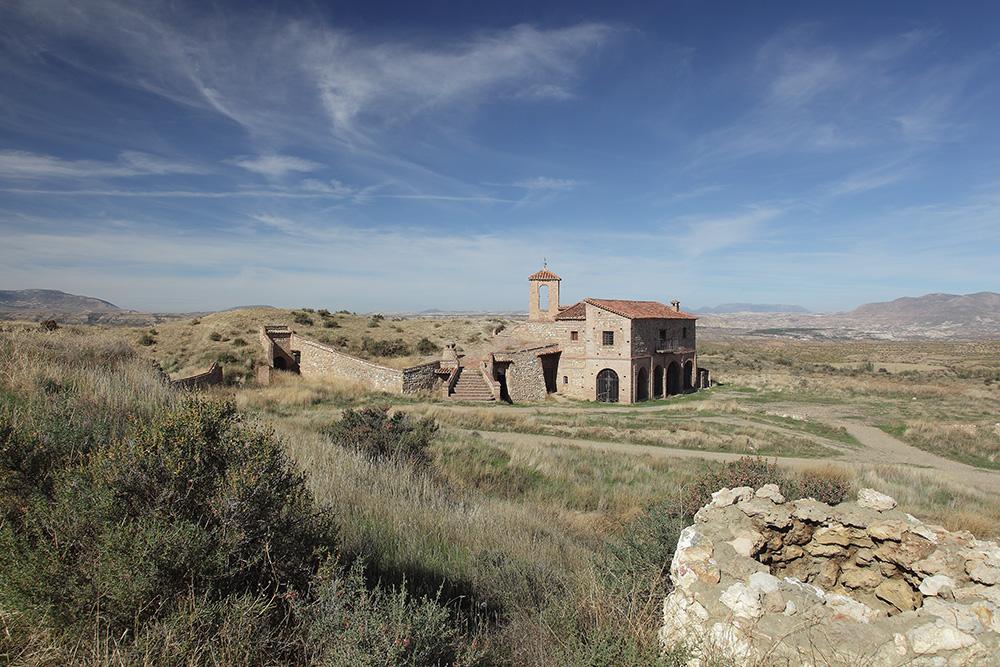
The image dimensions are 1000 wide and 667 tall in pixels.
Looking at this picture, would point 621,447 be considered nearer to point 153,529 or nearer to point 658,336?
point 153,529

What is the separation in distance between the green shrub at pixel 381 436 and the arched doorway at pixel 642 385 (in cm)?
2425

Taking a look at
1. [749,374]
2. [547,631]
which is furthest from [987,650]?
[749,374]

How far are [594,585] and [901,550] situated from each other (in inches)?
128

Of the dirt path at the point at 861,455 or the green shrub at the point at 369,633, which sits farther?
the dirt path at the point at 861,455

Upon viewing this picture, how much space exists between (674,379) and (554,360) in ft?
31.0

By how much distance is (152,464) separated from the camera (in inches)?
123

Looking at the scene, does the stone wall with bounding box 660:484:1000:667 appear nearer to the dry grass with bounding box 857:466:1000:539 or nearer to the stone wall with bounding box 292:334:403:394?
the dry grass with bounding box 857:466:1000:539

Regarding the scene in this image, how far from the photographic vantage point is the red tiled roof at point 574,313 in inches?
1347

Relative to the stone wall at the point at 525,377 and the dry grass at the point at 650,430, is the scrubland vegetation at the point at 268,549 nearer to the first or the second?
the dry grass at the point at 650,430

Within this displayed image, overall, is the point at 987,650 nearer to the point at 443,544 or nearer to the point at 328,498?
the point at 443,544

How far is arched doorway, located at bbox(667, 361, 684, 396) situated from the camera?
36906 millimetres

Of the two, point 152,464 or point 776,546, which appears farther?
point 776,546

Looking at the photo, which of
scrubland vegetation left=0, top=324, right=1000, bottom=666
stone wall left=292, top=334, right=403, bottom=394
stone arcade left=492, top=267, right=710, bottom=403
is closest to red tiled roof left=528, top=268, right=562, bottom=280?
stone arcade left=492, top=267, right=710, bottom=403

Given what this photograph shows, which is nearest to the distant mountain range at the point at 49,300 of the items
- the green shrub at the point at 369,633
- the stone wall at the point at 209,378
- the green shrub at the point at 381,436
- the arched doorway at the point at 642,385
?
the stone wall at the point at 209,378
